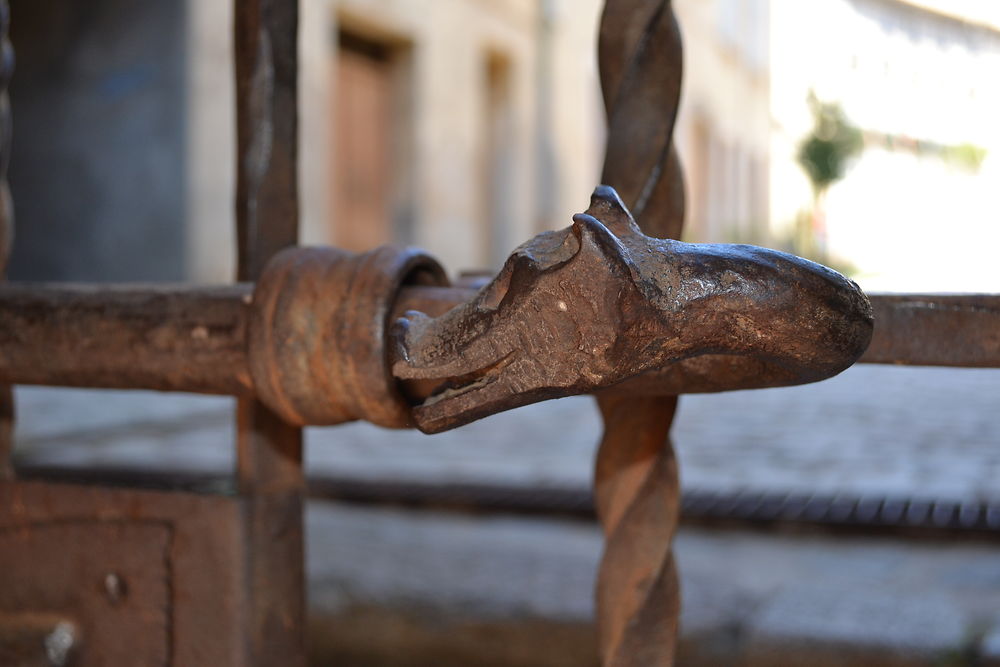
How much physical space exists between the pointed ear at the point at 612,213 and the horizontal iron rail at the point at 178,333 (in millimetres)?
157

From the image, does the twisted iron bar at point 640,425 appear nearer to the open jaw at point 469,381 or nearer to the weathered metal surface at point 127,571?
Result: the open jaw at point 469,381

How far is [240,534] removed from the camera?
0.90 m

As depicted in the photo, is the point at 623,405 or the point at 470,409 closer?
the point at 470,409

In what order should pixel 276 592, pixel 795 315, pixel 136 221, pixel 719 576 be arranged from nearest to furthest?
pixel 795 315 < pixel 276 592 < pixel 719 576 < pixel 136 221

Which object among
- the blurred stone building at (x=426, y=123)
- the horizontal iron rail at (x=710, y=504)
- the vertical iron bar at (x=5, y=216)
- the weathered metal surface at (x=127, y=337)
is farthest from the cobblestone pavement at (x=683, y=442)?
the blurred stone building at (x=426, y=123)

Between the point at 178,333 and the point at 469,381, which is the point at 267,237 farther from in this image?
the point at 469,381

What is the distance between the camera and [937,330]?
28.1 inches

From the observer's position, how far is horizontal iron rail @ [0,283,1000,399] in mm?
711

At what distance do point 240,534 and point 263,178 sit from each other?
0.30m

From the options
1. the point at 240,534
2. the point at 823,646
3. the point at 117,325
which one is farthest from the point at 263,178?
the point at 823,646

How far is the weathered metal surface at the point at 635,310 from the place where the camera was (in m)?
0.55

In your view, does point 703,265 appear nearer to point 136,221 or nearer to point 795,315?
point 795,315

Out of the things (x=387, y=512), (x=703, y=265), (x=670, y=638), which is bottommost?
(x=387, y=512)

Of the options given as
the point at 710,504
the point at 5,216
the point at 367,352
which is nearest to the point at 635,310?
the point at 367,352
